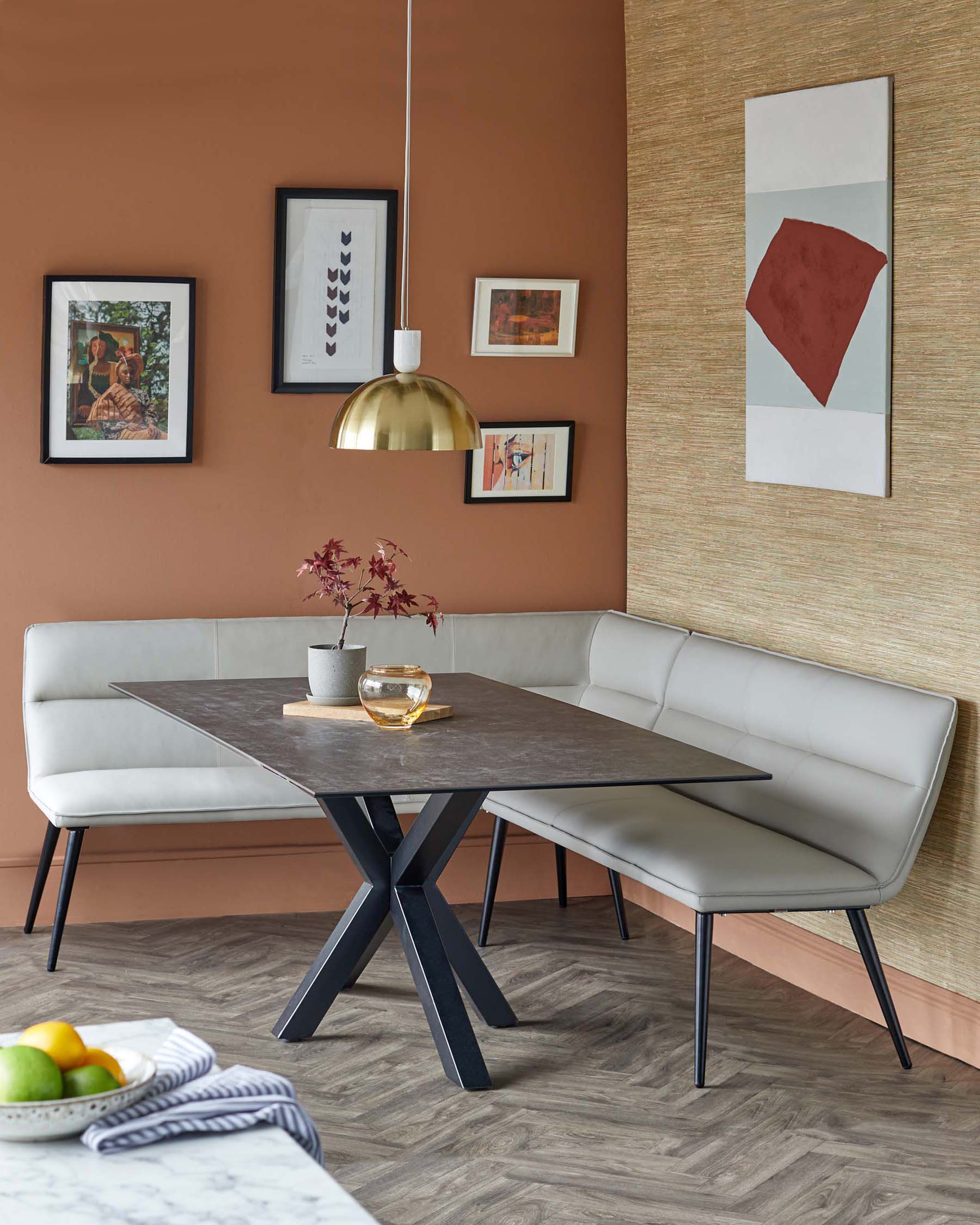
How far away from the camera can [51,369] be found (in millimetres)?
4898

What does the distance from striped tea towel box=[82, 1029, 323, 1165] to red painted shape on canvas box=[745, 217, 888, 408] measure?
290cm

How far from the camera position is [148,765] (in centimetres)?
493

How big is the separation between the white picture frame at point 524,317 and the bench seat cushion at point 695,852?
5.21 ft

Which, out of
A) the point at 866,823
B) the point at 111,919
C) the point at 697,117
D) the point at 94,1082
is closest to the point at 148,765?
the point at 111,919

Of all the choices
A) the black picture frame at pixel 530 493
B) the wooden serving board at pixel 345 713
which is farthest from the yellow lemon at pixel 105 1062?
the black picture frame at pixel 530 493

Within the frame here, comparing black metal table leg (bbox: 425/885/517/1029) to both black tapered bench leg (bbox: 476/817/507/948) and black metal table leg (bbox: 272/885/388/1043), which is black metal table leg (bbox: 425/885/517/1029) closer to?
black metal table leg (bbox: 272/885/388/1043)

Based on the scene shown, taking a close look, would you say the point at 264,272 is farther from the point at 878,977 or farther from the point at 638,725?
the point at 878,977

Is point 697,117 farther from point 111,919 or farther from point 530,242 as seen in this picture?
point 111,919

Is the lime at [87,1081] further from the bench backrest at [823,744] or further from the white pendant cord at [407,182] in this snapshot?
the bench backrest at [823,744]

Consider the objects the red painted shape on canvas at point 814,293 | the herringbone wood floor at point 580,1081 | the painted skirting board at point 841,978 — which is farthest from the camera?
the red painted shape on canvas at point 814,293

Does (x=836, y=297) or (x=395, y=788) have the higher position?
(x=836, y=297)

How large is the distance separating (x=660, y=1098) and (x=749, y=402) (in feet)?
6.81

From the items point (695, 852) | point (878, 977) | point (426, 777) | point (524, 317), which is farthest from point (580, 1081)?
point (524, 317)

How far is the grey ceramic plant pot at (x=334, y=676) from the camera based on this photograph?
4203 mm
